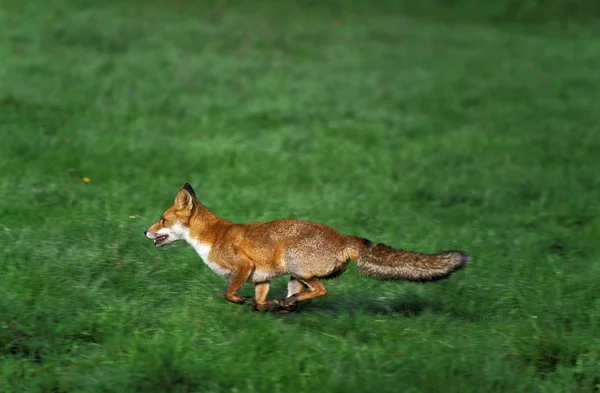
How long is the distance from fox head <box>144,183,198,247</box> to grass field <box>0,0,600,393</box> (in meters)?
0.42

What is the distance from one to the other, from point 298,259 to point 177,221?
4.07ft

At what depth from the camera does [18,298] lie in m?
6.97

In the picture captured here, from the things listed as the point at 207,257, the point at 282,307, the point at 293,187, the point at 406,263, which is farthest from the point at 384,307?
the point at 293,187

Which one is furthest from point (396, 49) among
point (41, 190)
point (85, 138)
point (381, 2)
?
point (41, 190)

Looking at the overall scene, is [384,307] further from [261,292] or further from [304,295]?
[261,292]

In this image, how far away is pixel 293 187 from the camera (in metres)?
12.5

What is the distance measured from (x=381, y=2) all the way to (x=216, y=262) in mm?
22453

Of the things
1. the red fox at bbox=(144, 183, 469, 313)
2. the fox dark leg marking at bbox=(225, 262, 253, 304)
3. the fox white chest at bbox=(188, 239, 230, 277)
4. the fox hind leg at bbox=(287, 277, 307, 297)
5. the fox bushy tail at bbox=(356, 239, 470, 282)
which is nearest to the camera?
the fox bushy tail at bbox=(356, 239, 470, 282)

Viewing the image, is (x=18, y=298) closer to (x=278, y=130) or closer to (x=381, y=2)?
(x=278, y=130)

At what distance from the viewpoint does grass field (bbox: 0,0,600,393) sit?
6496mm

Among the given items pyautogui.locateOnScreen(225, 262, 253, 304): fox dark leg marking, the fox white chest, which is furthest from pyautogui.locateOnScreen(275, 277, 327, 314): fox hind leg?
the fox white chest

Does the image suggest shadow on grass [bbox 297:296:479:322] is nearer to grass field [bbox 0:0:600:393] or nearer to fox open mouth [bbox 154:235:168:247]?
grass field [bbox 0:0:600:393]

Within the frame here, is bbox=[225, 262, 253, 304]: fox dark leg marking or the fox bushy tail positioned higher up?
the fox bushy tail

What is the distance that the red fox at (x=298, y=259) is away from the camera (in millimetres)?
7074
